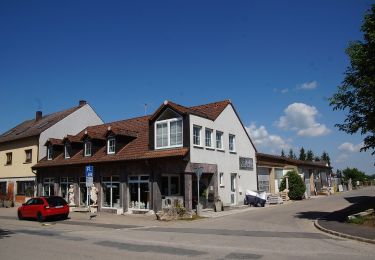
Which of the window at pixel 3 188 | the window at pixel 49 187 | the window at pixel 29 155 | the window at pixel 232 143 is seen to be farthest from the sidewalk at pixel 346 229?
the window at pixel 3 188

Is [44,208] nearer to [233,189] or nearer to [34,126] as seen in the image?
[233,189]

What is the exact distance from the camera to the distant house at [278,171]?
118 ft

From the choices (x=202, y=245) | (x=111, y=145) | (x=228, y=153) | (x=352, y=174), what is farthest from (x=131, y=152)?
(x=352, y=174)

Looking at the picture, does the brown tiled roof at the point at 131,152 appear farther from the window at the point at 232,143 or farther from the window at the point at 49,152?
the window at the point at 232,143

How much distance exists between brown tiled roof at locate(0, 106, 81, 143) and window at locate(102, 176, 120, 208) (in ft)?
35.7

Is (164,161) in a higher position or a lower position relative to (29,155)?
lower

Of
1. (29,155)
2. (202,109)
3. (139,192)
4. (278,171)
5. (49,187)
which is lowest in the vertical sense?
(139,192)

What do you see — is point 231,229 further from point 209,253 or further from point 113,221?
point 113,221

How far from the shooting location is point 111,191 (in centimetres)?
2861

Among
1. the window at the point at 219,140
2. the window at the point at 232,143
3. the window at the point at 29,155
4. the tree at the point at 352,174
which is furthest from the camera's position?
the tree at the point at 352,174

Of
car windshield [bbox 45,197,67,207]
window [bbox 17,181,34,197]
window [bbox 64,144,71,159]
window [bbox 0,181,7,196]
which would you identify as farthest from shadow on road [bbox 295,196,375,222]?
window [bbox 0,181,7,196]

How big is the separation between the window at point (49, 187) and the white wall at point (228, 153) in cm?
1529

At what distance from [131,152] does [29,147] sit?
14.7 meters

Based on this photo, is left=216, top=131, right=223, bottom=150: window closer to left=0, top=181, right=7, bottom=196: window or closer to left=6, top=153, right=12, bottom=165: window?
left=6, top=153, right=12, bottom=165: window
